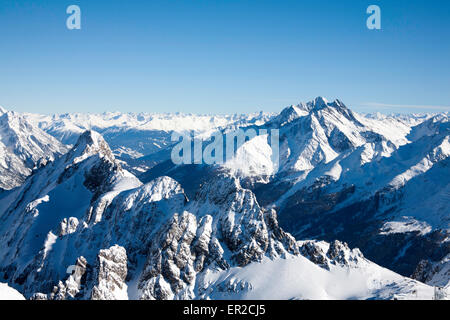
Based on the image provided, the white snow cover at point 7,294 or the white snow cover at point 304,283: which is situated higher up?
the white snow cover at point 7,294

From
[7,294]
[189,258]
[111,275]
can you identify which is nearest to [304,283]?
[189,258]

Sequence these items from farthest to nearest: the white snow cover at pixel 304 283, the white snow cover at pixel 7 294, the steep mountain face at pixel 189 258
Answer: the steep mountain face at pixel 189 258, the white snow cover at pixel 304 283, the white snow cover at pixel 7 294

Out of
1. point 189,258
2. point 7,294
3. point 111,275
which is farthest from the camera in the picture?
point 189,258

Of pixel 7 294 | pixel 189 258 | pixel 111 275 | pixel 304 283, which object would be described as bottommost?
pixel 304 283

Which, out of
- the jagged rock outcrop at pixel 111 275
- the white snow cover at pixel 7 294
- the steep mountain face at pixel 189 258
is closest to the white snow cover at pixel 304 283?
the steep mountain face at pixel 189 258

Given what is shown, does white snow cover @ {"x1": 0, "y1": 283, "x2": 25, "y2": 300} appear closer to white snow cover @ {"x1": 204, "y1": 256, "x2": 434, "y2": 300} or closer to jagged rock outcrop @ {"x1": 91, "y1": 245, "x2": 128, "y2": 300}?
jagged rock outcrop @ {"x1": 91, "y1": 245, "x2": 128, "y2": 300}

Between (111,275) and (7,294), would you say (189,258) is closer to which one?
(111,275)

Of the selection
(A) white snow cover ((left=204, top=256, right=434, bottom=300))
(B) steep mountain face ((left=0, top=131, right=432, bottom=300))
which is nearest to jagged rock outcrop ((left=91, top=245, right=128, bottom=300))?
(B) steep mountain face ((left=0, top=131, right=432, bottom=300))

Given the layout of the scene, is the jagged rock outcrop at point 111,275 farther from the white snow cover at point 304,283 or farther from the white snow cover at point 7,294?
the white snow cover at point 304,283

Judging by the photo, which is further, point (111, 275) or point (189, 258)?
point (189, 258)

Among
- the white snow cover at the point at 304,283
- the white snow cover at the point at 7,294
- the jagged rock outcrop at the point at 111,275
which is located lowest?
the white snow cover at the point at 304,283
